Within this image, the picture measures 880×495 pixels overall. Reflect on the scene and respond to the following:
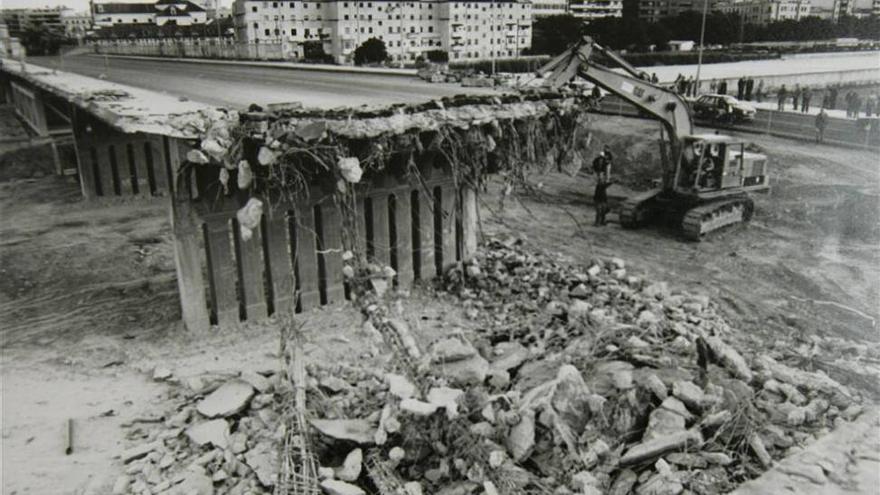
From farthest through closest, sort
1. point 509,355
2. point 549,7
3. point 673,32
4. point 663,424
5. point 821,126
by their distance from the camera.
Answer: point 549,7, point 673,32, point 821,126, point 509,355, point 663,424

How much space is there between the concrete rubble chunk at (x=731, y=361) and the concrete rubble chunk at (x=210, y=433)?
5.61 m

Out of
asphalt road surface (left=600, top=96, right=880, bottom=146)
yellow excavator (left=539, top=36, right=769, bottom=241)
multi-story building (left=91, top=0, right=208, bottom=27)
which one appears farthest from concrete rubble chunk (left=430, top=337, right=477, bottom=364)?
multi-story building (left=91, top=0, right=208, bottom=27)

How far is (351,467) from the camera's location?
616cm

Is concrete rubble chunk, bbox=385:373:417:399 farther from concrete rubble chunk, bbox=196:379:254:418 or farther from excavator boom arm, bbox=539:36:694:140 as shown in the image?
excavator boom arm, bbox=539:36:694:140

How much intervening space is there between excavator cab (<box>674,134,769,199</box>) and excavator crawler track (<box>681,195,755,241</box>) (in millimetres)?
328

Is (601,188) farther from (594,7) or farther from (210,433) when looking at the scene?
(594,7)

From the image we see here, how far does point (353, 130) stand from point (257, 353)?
10.6 feet

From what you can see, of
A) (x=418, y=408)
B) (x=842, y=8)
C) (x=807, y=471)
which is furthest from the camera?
(x=842, y=8)

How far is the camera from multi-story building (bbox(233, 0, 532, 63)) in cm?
9100

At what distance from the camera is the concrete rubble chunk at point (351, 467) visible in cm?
610

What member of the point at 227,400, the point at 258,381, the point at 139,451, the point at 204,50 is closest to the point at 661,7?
the point at 204,50

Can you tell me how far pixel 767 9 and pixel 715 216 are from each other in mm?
93502

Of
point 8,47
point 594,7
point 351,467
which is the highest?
point 594,7

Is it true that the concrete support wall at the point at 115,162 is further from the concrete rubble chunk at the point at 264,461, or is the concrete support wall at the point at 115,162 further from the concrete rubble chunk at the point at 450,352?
the concrete rubble chunk at the point at 264,461
